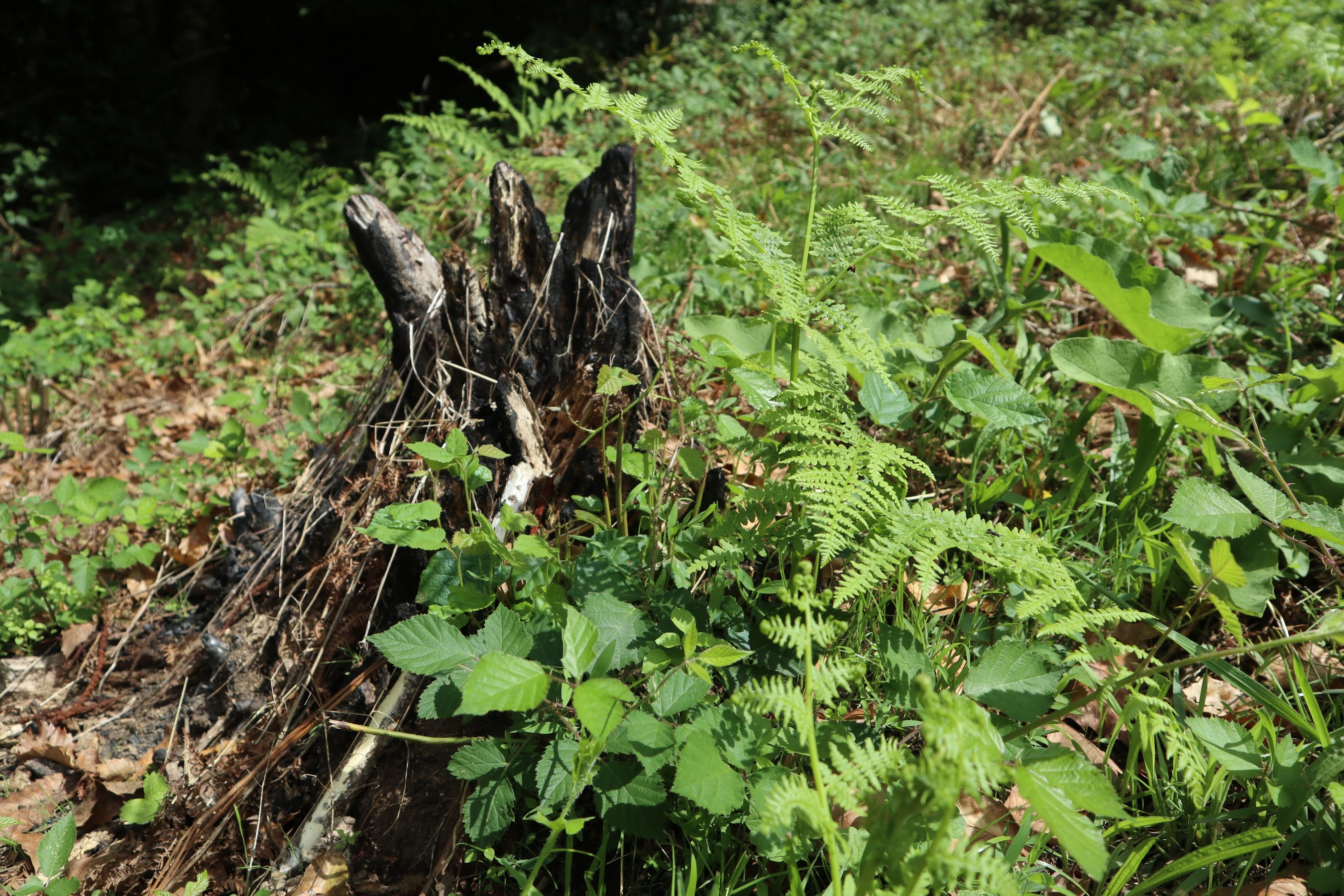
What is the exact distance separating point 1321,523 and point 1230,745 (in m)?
0.53

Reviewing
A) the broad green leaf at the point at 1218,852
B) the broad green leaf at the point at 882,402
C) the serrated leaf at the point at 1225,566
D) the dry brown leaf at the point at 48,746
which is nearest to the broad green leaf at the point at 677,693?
the broad green leaf at the point at 882,402

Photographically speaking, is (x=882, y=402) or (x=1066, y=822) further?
(x=882, y=402)

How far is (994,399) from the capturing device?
1863 millimetres

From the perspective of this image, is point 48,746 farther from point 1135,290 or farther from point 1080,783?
point 1135,290

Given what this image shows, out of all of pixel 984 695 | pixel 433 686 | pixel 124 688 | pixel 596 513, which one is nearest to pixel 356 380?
pixel 124 688

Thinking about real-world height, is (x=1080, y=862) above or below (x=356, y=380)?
above

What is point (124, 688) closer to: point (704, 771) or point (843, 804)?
point (704, 771)

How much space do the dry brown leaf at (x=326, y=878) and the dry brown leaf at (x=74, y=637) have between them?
146 cm

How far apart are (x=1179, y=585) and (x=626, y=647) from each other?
1.45 meters

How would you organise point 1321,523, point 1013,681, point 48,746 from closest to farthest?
point 1013,681
point 1321,523
point 48,746

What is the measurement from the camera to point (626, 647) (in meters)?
1.62

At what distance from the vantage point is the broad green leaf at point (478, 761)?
58.7 inches

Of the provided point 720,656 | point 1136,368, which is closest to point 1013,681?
point 720,656

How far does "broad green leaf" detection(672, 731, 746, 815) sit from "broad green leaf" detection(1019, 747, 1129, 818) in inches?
19.2
